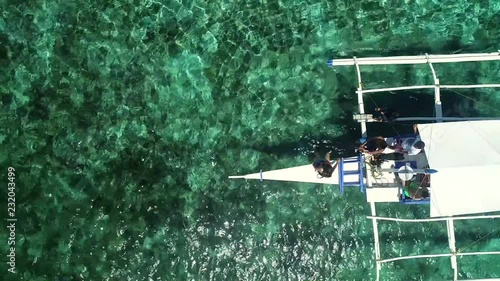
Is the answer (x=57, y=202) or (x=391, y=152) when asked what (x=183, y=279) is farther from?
(x=391, y=152)

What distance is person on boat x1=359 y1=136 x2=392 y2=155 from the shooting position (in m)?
9.65

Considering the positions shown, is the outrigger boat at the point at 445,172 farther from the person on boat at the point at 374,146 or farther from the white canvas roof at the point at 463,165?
the person on boat at the point at 374,146

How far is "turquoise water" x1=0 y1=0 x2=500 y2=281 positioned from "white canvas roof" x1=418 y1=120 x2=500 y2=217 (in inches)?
71.3

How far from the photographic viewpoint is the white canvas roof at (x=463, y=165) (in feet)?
29.7

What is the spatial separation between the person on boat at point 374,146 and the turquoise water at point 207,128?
A: 1.51 m

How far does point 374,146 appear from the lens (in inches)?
381

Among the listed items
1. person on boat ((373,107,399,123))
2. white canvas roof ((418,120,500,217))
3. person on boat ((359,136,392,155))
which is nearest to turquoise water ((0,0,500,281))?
person on boat ((373,107,399,123))

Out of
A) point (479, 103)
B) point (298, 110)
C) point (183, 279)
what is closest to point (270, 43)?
point (298, 110)

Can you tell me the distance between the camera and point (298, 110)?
1155 cm

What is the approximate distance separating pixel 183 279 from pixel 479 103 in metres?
7.69

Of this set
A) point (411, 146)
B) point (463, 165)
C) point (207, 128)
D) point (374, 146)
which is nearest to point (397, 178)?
point (411, 146)

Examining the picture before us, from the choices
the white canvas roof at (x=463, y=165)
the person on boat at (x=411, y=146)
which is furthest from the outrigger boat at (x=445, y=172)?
the person on boat at (x=411, y=146)

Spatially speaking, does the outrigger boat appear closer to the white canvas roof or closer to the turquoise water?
the white canvas roof

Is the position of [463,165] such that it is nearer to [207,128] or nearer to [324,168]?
[324,168]
